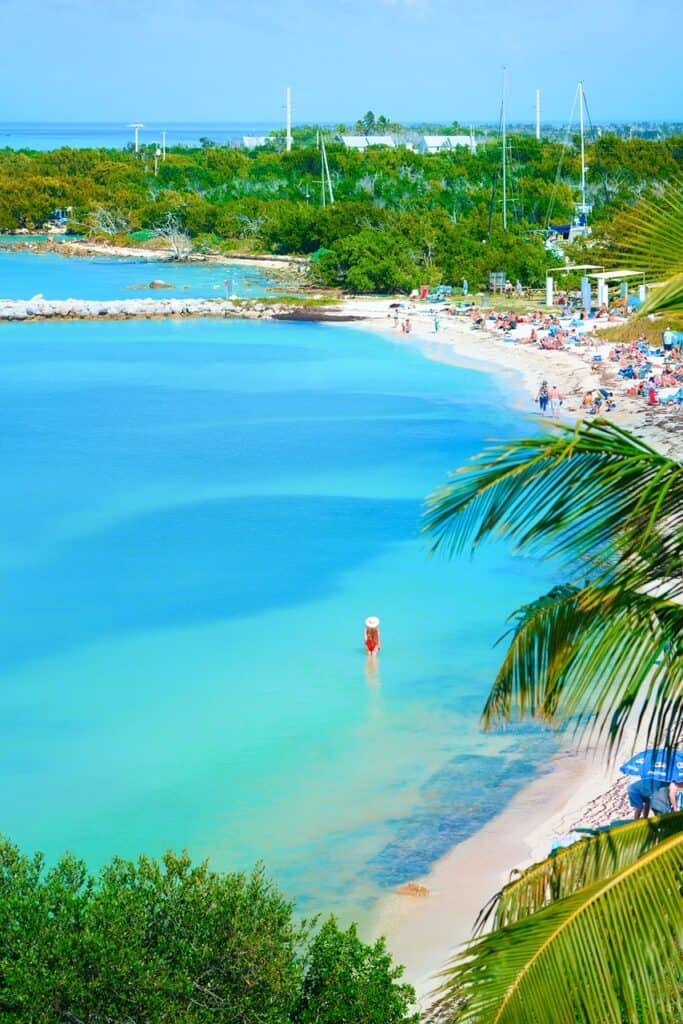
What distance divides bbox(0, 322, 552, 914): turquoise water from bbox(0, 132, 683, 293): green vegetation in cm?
1697

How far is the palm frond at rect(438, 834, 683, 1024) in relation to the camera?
3391mm

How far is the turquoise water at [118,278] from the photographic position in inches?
2213

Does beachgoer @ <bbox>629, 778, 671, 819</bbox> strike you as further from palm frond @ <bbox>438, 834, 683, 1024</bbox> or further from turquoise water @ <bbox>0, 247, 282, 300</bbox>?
turquoise water @ <bbox>0, 247, 282, 300</bbox>

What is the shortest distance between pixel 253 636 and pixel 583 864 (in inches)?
578

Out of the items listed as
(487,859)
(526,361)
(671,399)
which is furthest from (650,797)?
(526,361)

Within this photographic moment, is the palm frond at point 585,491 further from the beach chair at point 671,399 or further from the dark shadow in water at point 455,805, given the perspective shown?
the beach chair at point 671,399

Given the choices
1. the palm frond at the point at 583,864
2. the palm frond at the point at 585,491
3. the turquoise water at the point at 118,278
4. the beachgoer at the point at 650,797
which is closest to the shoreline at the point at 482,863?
the beachgoer at the point at 650,797

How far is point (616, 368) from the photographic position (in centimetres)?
3494

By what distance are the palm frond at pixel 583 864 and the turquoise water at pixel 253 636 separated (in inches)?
283

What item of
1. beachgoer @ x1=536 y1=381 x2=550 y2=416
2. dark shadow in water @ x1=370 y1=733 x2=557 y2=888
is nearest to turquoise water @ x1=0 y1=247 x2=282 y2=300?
beachgoer @ x1=536 y1=381 x2=550 y2=416

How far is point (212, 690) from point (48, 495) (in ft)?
38.5

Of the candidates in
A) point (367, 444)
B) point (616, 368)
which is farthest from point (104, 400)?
point (616, 368)

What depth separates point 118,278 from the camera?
62.3 m

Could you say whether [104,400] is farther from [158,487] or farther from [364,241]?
[364,241]
